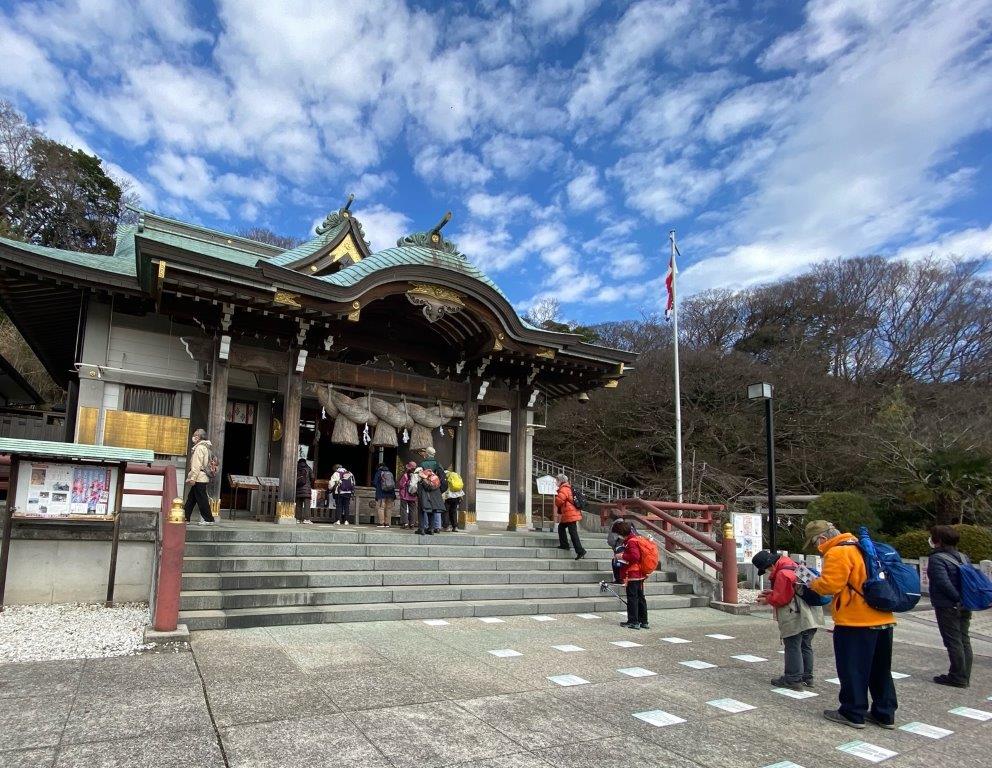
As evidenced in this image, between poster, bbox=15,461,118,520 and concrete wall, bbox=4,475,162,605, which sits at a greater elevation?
poster, bbox=15,461,118,520

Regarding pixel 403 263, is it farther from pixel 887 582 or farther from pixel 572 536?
pixel 887 582

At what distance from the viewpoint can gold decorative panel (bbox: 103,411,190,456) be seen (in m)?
11.0

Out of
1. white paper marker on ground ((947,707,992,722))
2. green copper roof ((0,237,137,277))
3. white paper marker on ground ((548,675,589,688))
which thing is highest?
green copper roof ((0,237,137,277))

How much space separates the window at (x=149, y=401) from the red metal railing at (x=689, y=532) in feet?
29.1

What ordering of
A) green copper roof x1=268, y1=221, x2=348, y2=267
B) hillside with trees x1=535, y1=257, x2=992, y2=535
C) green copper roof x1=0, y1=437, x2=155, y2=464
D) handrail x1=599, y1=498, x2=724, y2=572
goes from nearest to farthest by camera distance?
green copper roof x1=0, y1=437, x2=155, y2=464 → handrail x1=599, y1=498, x2=724, y2=572 → green copper roof x1=268, y1=221, x2=348, y2=267 → hillside with trees x1=535, y1=257, x2=992, y2=535

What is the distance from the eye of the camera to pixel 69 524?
7.93m

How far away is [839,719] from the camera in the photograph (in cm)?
471

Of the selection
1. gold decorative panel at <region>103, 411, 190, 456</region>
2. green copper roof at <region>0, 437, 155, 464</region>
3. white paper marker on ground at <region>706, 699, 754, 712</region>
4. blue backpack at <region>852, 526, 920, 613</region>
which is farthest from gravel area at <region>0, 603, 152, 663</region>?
blue backpack at <region>852, 526, 920, 613</region>

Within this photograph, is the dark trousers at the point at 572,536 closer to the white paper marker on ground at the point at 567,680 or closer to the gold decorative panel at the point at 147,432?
the white paper marker on ground at the point at 567,680

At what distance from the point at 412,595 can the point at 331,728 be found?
4.33 meters

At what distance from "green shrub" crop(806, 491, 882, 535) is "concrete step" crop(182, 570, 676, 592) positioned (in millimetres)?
8518

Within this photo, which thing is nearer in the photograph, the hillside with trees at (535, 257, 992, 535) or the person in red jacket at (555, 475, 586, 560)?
the person in red jacket at (555, 475, 586, 560)

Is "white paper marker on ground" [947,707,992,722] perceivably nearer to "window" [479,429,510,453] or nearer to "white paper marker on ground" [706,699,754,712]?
"white paper marker on ground" [706,699,754,712]

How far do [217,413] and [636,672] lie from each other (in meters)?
7.92
